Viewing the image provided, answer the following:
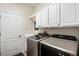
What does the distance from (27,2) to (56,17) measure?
536mm

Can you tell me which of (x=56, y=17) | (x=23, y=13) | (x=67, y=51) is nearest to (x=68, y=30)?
(x=56, y=17)

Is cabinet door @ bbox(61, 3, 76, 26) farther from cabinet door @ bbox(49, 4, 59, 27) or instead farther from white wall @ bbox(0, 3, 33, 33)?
white wall @ bbox(0, 3, 33, 33)

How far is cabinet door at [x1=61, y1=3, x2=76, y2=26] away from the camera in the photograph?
0.98m

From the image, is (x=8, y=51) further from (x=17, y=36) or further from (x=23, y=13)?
(x=23, y=13)

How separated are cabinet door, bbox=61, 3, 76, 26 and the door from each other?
26.1 inches

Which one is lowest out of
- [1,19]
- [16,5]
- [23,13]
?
[1,19]

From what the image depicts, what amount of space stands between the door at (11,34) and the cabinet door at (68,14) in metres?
0.66

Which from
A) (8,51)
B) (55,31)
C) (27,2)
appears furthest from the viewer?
(55,31)

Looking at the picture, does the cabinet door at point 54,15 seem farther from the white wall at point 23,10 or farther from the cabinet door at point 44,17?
the white wall at point 23,10

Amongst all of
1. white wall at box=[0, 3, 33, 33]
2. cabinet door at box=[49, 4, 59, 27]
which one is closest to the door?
white wall at box=[0, 3, 33, 33]

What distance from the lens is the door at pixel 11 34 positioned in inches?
44.5

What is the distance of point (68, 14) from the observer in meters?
1.05

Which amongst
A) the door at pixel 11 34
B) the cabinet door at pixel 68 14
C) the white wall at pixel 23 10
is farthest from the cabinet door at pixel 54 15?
the door at pixel 11 34

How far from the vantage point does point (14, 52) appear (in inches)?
47.8
